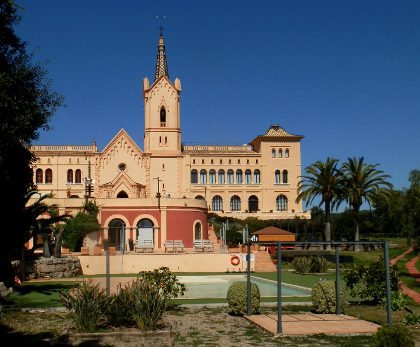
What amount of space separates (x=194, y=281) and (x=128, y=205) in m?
15.5

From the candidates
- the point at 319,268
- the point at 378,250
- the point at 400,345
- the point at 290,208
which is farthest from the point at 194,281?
the point at 290,208

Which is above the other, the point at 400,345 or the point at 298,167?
the point at 298,167

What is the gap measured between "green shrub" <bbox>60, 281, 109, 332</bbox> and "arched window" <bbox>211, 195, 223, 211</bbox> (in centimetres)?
5436

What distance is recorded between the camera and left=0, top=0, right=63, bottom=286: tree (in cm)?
1531

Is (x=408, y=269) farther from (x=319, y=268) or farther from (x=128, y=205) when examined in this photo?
(x=128, y=205)

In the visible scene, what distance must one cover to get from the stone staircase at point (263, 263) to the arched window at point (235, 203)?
32.5 metres

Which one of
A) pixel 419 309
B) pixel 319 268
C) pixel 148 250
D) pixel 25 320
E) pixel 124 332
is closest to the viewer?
pixel 124 332

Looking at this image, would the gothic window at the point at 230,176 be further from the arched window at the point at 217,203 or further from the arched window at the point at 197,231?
the arched window at the point at 197,231

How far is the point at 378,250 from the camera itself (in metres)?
44.3

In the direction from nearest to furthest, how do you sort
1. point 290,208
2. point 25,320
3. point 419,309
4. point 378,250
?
point 25,320, point 419,309, point 378,250, point 290,208

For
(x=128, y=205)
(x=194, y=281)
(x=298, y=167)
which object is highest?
(x=298, y=167)

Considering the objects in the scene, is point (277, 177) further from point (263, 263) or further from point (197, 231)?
point (263, 263)

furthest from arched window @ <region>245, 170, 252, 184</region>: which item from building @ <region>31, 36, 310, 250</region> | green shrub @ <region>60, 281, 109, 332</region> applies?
green shrub @ <region>60, 281, 109, 332</region>

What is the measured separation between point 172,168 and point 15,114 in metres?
45.7
